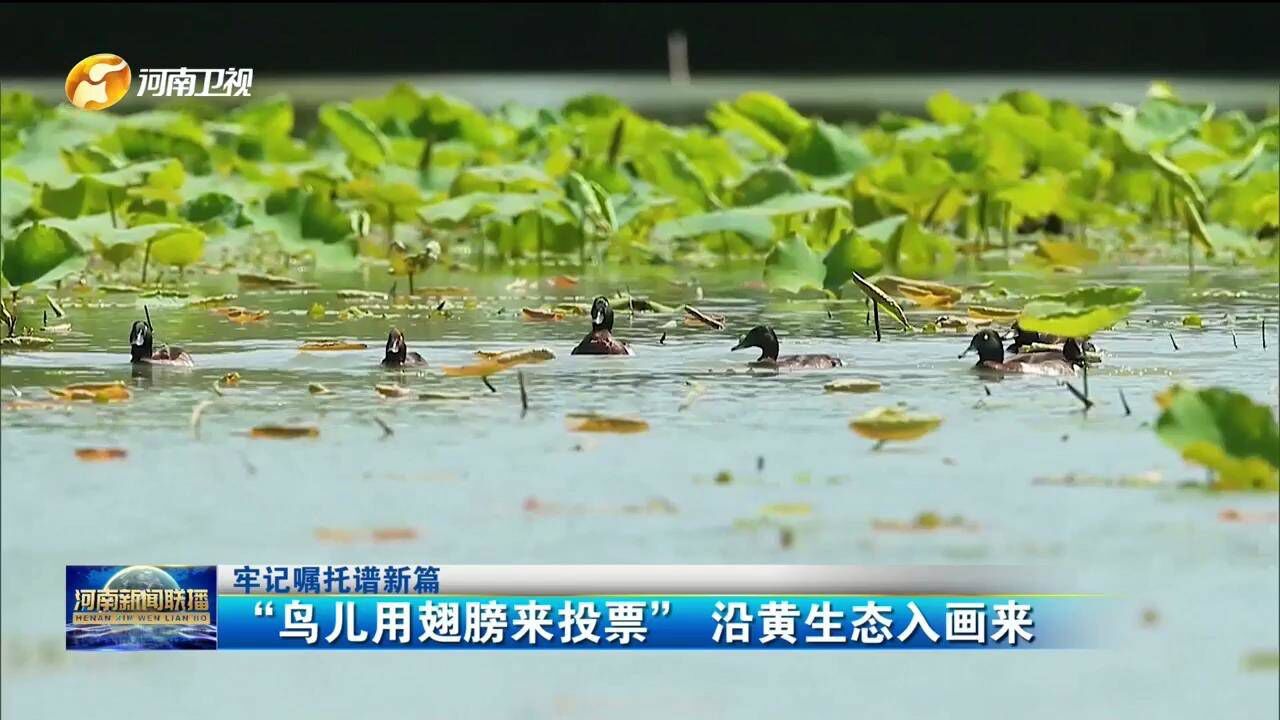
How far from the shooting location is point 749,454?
2.38 metres

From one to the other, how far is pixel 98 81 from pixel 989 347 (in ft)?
5.76

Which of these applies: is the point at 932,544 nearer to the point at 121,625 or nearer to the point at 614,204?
the point at 121,625

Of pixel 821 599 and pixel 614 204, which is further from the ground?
pixel 614 204

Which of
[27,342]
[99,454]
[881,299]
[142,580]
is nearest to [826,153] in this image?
[881,299]

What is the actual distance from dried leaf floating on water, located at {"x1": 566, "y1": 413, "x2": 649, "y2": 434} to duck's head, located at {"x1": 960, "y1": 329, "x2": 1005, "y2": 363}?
56 centimetres

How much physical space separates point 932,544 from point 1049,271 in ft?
7.81

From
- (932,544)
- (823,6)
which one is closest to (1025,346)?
(932,544)

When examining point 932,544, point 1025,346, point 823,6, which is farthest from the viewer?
point 823,6

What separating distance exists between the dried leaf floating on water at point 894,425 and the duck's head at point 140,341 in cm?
97

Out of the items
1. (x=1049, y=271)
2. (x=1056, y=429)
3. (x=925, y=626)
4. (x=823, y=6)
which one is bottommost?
(x=925, y=626)

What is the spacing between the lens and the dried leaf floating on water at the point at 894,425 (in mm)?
2365

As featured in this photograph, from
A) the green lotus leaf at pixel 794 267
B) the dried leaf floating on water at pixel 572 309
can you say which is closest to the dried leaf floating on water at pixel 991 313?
the green lotus leaf at pixel 794 267

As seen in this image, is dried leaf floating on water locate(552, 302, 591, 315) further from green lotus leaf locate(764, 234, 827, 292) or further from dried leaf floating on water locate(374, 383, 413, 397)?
dried leaf floating on water locate(374, 383, 413, 397)

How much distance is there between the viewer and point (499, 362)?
9.58 feet
